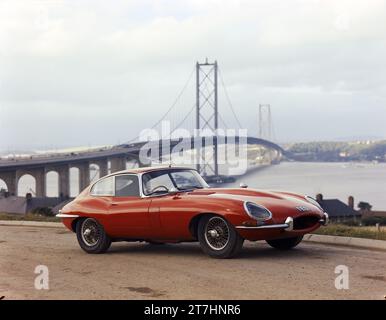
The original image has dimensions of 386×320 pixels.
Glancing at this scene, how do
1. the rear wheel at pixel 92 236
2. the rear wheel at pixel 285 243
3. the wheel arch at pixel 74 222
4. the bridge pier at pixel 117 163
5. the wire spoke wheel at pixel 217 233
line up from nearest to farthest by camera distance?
1. the wire spoke wheel at pixel 217 233
2. the rear wheel at pixel 285 243
3. the rear wheel at pixel 92 236
4. the wheel arch at pixel 74 222
5. the bridge pier at pixel 117 163

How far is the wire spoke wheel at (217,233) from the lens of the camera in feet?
27.0

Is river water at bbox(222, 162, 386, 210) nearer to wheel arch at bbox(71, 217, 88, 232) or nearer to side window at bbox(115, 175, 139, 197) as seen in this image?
wheel arch at bbox(71, 217, 88, 232)

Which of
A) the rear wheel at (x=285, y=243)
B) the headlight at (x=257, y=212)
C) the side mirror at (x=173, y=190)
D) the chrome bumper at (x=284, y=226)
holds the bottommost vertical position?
the rear wheel at (x=285, y=243)

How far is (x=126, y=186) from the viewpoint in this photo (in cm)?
941

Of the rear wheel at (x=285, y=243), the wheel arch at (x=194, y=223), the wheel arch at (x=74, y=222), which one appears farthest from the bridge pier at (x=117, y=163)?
the wheel arch at (x=194, y=223)

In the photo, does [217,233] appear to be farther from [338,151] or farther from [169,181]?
[338,151]

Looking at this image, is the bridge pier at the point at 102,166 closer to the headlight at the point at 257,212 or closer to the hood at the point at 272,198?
the hood at the point at 272,198

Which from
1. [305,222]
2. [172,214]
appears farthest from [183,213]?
[305,222]

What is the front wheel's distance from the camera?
8141mm

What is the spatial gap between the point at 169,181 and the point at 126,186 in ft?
2.05

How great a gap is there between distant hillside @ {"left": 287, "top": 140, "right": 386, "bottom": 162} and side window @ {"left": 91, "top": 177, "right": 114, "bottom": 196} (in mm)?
105310

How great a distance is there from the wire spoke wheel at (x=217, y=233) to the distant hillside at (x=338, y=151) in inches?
4182

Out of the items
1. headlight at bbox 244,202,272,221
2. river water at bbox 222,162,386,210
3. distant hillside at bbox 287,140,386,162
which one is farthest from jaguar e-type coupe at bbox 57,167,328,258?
distant hillside at bbox 287,140,386,162
